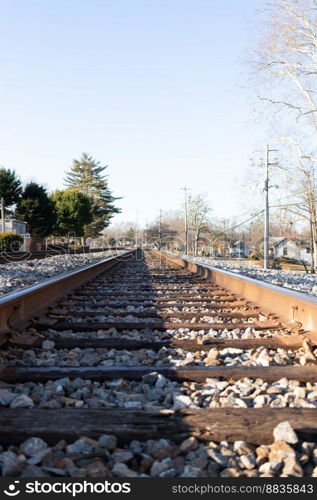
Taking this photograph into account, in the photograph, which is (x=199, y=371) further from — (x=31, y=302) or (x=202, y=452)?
(x=31, y=302)

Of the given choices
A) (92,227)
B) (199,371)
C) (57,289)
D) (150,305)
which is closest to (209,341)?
(199,371)

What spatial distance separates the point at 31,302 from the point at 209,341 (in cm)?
201

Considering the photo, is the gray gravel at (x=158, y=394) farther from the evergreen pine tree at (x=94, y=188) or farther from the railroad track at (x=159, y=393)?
the evergreen pine tree at (x=94, y=188)

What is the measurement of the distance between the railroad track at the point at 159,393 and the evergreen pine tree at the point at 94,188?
251ft

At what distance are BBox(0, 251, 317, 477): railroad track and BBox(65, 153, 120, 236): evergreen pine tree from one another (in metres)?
76.6

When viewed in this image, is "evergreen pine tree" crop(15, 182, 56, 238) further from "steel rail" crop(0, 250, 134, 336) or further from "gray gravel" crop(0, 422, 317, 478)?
"gray gravel" crop(0, 422, 317, 478)

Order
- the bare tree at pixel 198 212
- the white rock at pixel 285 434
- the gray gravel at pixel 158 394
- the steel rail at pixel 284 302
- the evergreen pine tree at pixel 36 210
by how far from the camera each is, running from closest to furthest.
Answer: the white rock at pixel 285 434 < the gray gravel at pixel 158 394 < the steel rail at pixel 284 302 < the evergreen pine tree at pixel 36 210 < the bare tree at pixel 198 212

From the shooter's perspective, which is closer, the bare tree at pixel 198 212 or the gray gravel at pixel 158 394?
the gray gravel at pixel 158 394

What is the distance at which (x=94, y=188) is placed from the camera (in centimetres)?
8669

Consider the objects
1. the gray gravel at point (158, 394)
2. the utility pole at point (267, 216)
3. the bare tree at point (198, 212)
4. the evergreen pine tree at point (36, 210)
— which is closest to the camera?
the gray gravel at point (158, 394)

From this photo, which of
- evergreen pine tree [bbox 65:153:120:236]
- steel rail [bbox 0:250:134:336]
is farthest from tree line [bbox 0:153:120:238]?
steel rail [bbox 0:250:134:336]

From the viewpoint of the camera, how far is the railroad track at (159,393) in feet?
5.71

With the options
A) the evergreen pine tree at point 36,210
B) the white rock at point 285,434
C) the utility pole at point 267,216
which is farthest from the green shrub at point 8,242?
the white rock at point 285,434

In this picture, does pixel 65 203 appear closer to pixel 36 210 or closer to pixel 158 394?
pixel 36 210
